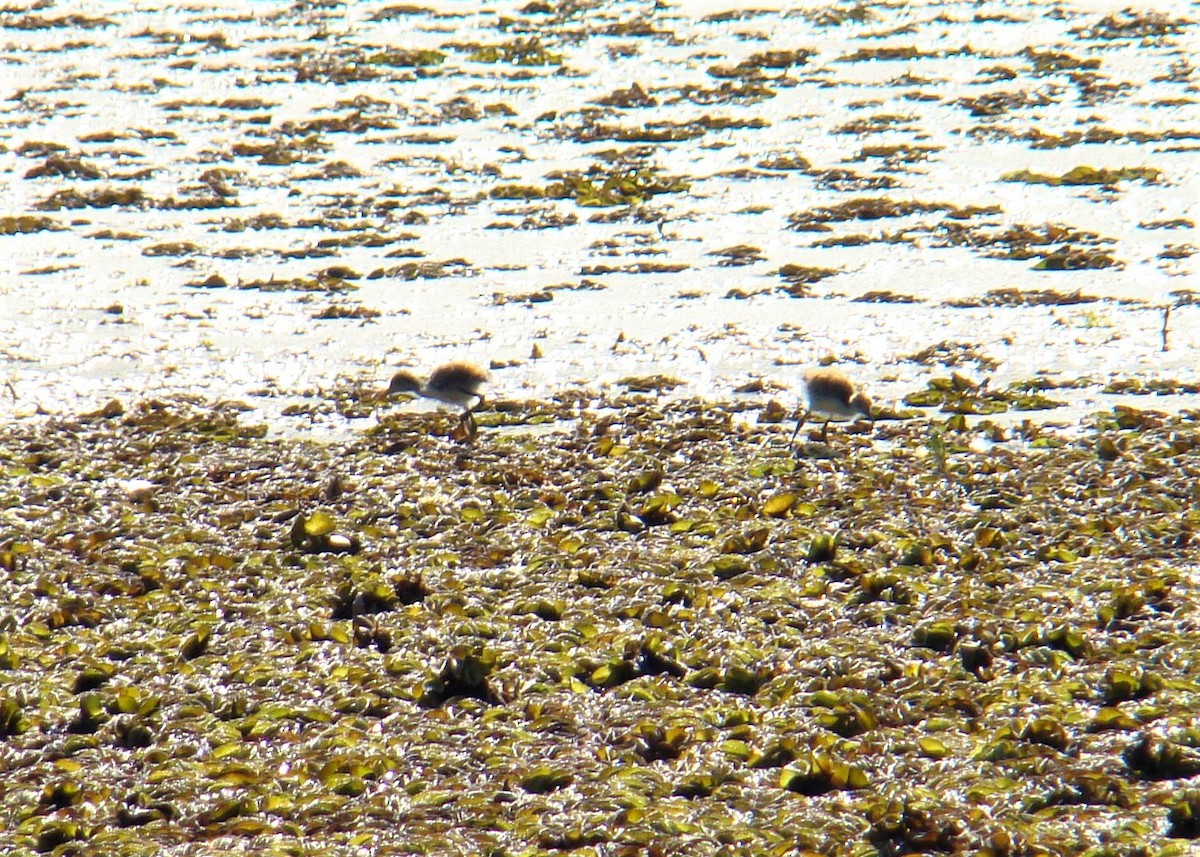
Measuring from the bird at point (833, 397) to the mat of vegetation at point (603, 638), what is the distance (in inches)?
5.7

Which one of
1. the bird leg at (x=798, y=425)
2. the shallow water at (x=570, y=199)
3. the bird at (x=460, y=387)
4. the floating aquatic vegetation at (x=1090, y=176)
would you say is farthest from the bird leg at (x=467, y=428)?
the floating aquatic vegetation at (x=1090, y=176)

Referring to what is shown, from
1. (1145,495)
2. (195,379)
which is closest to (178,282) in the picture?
(195,379)

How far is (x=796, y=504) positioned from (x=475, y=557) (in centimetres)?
128

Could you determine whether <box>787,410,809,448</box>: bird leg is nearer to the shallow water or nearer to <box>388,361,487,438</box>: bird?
the shallow water

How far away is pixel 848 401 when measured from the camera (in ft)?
21.8

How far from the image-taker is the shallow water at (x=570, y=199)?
320 inches

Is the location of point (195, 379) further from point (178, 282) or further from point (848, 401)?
point (848, 401)

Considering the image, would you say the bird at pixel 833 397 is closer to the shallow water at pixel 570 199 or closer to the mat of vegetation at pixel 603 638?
the mat of vegetation at pixel 603 638

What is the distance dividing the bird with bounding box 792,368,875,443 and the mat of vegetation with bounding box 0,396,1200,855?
14cm

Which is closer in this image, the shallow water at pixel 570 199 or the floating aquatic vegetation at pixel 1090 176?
the shallow water at pixel 570 199

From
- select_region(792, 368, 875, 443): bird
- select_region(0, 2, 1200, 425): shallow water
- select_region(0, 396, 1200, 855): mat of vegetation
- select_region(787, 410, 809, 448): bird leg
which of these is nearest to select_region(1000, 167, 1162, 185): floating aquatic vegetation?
select_region(0, 2, 1200, 425): shallow water

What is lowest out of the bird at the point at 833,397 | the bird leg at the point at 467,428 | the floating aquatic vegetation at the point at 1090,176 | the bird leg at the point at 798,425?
the bird leg at the point at 798,425

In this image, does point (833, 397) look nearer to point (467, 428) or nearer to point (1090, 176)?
point (467, 428)

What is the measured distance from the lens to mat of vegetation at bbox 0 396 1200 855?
3.88m
